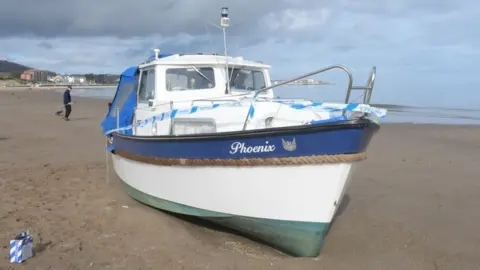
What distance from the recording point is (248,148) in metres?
5.50

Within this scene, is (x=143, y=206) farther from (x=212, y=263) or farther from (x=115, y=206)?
(x=212, y=263)

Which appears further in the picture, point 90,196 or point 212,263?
→ point 90,196

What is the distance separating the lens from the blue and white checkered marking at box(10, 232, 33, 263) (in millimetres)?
4980

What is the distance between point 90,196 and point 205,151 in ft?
10.9

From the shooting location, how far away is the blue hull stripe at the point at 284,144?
5.04m

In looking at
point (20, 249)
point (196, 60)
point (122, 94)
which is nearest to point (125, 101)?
point (122, 94)

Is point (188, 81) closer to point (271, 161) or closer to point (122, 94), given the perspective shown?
point (122, 94)

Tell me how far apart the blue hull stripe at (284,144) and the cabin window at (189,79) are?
6.11 ft

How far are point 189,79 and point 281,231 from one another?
348 cm

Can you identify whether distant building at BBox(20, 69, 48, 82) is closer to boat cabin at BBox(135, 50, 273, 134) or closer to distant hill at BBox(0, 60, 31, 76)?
distant hill at BBox(0, 60, 31, 76)

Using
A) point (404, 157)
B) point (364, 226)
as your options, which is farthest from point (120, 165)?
point (404, 157)

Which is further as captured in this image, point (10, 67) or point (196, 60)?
point (10, 67)

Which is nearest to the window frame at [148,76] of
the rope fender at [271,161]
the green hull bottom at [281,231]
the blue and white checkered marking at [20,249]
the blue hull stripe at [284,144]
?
the rope fender at [271,161]

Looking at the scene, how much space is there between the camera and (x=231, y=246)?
621cm
